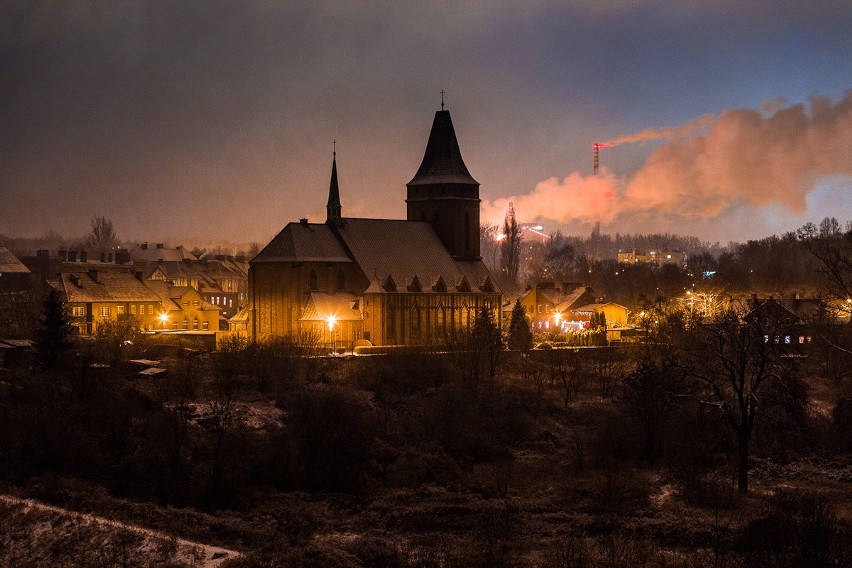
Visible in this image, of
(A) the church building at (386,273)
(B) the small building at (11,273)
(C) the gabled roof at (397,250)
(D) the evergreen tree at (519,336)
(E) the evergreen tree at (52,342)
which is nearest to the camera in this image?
(E) the evergreen tree at (52,342)

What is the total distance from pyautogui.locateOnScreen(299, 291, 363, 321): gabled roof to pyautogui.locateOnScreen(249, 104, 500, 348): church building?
0.20ft

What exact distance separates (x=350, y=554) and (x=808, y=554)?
40.1ft

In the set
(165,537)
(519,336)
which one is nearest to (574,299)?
(519,336)

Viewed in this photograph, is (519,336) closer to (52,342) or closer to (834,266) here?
(52,342)

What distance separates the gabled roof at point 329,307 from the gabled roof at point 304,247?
2.36 meters

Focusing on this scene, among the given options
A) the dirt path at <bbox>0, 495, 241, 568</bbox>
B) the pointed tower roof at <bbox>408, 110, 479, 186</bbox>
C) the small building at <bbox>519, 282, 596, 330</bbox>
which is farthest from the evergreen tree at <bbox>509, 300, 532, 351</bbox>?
the dirt path at <bbox>0, 495, 241, 568</bbox>

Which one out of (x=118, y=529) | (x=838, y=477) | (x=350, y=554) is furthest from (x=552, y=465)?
(x=118, y=529)

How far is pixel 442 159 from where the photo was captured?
241 ft

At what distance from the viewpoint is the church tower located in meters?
72.9

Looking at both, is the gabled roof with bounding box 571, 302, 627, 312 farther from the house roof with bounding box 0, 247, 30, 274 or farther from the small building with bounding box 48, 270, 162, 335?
the house roof with bounding box 0, 247, 30, 274

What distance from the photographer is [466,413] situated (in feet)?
158

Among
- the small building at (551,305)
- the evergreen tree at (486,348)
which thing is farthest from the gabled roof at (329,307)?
the small building at (551,305)

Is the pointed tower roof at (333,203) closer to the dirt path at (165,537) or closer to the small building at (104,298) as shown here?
the small building at (104,298)

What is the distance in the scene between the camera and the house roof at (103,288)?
7075 centimetres
